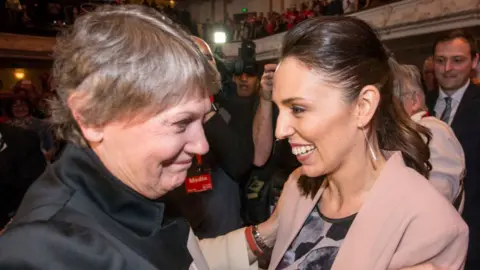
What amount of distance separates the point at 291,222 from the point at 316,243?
13 centimetres

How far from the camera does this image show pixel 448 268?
1050mm

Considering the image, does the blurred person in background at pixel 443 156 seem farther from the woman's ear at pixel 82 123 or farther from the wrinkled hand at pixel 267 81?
the woman's ear at pixel 82 123

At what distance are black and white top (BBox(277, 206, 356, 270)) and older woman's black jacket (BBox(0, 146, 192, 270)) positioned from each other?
0.48 meters

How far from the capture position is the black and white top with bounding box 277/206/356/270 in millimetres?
1178

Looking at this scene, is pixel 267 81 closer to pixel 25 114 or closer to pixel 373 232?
pixel 373 232

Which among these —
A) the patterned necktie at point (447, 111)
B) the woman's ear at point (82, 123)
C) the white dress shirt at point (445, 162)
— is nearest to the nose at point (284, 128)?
the woman's ear at point (82, 123)

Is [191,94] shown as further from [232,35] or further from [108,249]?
[232,35]

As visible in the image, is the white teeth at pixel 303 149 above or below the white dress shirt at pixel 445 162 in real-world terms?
above

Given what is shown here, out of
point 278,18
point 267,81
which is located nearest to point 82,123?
point 267,81

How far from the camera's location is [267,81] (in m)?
2.00

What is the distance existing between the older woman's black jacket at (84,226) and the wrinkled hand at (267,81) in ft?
3.78

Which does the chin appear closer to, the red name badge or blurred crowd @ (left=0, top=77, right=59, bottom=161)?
the red name badge

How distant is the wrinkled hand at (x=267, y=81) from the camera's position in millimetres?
1885

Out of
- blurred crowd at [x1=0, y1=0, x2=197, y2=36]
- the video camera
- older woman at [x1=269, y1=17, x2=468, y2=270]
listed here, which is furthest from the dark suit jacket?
blurred crowd at [x1=0, y1=0, x2=197, y2=36]
